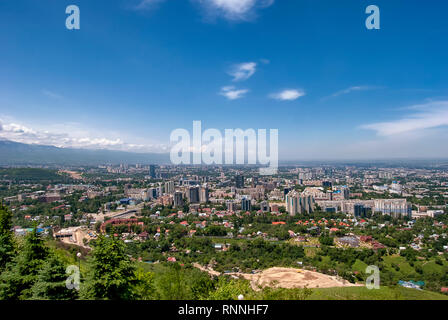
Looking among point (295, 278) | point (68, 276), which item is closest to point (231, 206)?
point (295, 278)

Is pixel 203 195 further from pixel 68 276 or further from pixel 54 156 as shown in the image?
pixel 54 156

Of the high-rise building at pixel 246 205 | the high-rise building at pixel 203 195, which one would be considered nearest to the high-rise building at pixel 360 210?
the high-rise building at pixel 246 205

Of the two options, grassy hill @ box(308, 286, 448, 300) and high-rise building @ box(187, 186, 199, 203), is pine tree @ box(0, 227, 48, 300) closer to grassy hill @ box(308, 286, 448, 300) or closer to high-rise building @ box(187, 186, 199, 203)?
grassy hill @ box(308, 286, 448, 300)

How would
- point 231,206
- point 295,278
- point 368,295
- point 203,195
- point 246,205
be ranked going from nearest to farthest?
point 368,295
point 295,278
point 231,206
point 246,205
point 203,195

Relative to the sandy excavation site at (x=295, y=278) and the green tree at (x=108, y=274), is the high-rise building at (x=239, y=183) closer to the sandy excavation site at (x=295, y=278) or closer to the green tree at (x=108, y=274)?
the sandy excavation site at (x=295, y=278)
